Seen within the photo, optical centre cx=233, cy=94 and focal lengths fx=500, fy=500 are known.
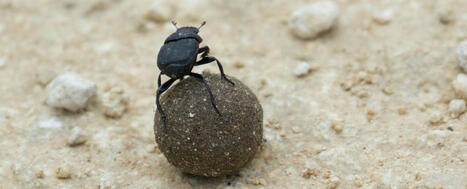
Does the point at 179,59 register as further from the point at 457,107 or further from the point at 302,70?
the point at 457,107

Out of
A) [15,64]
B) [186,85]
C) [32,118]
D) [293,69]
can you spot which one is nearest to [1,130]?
[32,118]

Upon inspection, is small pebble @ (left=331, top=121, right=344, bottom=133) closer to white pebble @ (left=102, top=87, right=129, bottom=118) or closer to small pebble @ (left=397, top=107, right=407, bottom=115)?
small pebble @ (left=397, top=107, right=407, bottom=115)

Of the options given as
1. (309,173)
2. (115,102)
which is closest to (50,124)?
(115,102)

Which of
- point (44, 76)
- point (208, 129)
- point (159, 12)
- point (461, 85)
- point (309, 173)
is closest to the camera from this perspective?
point (208, 129)

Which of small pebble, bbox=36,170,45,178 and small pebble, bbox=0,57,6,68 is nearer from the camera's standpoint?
small pebble, bbox=36,170,45,178

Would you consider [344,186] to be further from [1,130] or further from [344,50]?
[1,130]

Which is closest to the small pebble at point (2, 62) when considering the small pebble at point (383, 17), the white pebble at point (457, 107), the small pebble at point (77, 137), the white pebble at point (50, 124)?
the white pebble at point (50, 124)

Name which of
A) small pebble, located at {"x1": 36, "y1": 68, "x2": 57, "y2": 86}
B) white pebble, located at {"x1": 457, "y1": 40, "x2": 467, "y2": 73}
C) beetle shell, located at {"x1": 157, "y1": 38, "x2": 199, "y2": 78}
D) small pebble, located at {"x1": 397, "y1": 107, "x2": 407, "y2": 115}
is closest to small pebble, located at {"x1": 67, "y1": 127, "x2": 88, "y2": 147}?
small pebble, located at {"x1": 36, "y1": 68, "x2": 57, "y2": 86}
